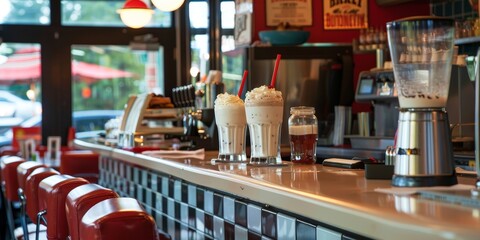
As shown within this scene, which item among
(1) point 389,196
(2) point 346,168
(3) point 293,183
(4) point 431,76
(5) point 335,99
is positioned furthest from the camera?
(5) point 335,99

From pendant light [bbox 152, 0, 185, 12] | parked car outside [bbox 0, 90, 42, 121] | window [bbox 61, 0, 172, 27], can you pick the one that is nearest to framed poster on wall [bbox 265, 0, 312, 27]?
pendant light [bbox 152, 0, 185, 12]

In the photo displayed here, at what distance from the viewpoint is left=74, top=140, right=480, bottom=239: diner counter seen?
1.30 metres

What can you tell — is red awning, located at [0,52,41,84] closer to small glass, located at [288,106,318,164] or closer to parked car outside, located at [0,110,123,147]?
parked car outside, located at [0,110,123,147]

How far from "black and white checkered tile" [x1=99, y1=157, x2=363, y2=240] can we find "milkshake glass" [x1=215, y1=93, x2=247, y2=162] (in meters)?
0.17

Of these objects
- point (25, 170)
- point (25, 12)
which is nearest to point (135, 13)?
point (25, 12)

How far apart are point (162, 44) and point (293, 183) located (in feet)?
27.1

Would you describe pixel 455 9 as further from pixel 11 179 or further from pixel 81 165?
pixel 11 179

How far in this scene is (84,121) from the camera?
399 inches

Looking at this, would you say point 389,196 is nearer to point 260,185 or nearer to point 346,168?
point 260,185

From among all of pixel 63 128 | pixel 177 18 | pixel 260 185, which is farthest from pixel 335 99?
pixel 260 185

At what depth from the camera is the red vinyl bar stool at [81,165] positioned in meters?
6.78

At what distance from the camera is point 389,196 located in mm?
1716

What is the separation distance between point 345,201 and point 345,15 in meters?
6.40

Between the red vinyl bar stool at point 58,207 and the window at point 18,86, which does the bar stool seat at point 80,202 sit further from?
the window at point 18,86
